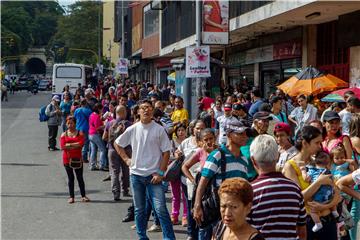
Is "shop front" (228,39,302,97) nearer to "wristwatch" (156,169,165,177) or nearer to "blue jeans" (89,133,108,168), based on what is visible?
"blue jeans" (89,133,108,168)

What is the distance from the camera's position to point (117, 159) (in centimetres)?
1150

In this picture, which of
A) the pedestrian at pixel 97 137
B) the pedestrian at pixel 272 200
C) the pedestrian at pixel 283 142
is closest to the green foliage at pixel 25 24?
the pedestrian at pixel 97 137

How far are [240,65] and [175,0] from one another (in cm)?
785

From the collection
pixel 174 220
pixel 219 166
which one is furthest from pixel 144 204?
pixel 219 166

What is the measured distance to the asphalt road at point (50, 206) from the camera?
912cm

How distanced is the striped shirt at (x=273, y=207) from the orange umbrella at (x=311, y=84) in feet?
33.9

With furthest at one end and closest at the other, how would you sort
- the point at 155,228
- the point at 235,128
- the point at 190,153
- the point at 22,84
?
the point at 22,84, the point at 155,228, the point at 190,153, the point at 235,128

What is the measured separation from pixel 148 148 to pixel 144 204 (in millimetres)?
690

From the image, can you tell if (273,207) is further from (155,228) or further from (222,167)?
(155,228)

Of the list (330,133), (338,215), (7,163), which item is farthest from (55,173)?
(338,215)

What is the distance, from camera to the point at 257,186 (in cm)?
477

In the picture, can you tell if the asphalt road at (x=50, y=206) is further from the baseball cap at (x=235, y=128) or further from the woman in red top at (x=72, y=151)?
the baseball cap at (x=235, y=128)

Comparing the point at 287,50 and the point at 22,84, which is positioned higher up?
the point at 287,50

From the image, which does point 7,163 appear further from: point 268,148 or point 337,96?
point 268,148
